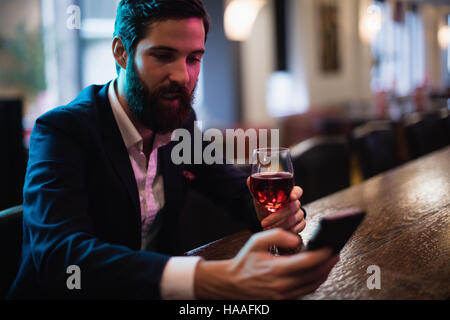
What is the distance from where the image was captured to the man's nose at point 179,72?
3.55 ft

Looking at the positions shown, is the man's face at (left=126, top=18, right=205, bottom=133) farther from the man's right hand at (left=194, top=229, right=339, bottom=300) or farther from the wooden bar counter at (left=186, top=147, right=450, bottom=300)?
the man's right hand at (left=194, top=229, right=339, bottom=300)

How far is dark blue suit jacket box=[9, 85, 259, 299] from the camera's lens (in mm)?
745

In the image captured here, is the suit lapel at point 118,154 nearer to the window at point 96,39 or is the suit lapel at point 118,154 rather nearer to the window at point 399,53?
the window at point 96,39

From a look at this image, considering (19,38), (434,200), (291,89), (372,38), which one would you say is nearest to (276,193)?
(434,200)

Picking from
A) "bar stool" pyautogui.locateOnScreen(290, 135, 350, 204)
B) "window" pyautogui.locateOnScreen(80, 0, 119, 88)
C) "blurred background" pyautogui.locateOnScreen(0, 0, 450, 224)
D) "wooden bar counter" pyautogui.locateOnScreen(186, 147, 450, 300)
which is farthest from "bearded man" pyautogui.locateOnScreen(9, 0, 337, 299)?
"window" pyautogui.locateOnScreen(80, 0, 119, 88)

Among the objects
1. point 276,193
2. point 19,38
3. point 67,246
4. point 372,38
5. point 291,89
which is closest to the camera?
point 67,246

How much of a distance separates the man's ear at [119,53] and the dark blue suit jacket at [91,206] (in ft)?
0.38

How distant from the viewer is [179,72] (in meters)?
1.09

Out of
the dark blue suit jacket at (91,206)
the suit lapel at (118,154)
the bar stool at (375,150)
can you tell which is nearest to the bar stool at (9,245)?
the dark blue suit jacket at (91,206)

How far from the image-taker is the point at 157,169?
1359 millimetres

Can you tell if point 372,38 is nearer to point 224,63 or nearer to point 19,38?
point 224,63

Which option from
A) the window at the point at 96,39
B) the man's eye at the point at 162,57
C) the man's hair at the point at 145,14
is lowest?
the man's eye at the point at 162,57
